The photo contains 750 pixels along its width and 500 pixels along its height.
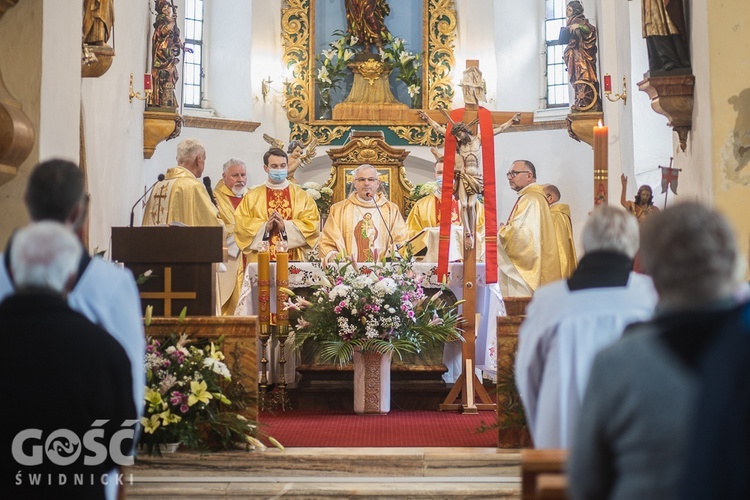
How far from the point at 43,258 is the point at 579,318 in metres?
1.87

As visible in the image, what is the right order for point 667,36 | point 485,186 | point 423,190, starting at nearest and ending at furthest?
point 667,36, point 485,186, point 423,190

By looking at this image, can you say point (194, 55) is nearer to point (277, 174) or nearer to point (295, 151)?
point (295, 151)

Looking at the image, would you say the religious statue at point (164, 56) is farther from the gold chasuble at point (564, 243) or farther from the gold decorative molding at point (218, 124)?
the gold chasuble at point (564, 243)

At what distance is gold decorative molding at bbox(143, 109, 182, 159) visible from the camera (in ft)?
41.7

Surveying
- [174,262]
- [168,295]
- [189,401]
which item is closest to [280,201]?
[174,262]

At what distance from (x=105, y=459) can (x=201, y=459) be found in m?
2.89

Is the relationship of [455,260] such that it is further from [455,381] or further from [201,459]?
[201,459]

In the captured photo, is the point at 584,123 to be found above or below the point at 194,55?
below

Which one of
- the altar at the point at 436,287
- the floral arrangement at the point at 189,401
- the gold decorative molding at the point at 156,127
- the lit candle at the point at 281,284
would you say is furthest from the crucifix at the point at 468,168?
the gold decorative molding at the point at 156,127

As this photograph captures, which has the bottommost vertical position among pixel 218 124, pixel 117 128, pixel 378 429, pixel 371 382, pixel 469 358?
pixel 378 429

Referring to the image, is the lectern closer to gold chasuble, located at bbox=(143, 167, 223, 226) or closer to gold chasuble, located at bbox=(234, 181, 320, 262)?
gold chasuble, located at bbox=(234, 181, 320, 262)

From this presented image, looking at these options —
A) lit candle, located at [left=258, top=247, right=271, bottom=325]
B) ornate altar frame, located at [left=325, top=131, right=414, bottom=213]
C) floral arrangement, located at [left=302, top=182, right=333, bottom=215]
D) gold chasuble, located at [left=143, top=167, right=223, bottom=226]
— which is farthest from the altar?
ornate altar frame, located at [left=325, top=131, right=414, bottom=213]

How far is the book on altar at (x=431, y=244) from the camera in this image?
9719mm

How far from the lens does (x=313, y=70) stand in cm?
1595
